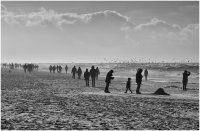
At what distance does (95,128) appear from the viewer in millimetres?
8633

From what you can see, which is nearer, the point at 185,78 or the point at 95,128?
the point at 95,128

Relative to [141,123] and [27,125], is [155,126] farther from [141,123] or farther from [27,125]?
[27,125]

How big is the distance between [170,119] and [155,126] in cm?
144

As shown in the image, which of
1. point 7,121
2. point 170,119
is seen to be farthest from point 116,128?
point 7,121

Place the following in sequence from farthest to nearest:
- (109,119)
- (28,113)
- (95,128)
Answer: (28,113)
(109,119)
(95,128)

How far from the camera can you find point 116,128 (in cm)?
873

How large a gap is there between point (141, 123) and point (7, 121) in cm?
430

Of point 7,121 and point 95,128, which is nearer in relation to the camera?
point 95,128

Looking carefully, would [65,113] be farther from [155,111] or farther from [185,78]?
[185,78]

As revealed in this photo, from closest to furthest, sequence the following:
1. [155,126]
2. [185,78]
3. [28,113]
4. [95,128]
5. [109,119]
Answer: [95,128]
[155,126]
[109,119]
[28,113]
[185,78]

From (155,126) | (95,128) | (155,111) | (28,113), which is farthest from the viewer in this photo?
(155,111)

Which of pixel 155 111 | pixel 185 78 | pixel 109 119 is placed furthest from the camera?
pixel 185 78

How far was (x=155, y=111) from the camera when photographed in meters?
12.1

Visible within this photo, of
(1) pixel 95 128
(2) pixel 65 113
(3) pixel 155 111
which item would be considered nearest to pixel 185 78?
(3) pixel 155 111
